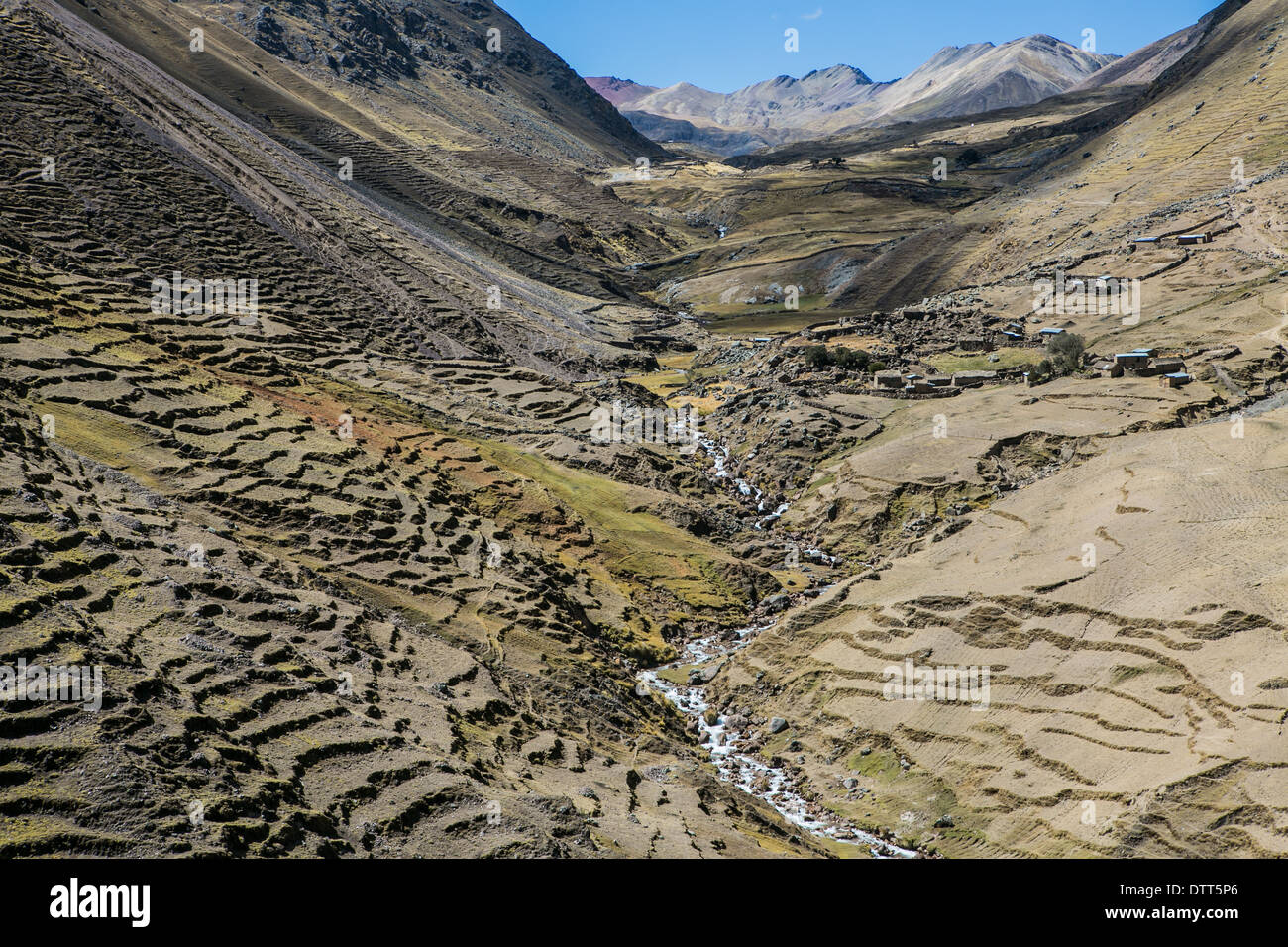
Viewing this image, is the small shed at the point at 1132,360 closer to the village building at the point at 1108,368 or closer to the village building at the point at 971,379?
the village building at the point at 1108,368

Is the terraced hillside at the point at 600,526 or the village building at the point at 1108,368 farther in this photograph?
the village building at the point at 1108,368

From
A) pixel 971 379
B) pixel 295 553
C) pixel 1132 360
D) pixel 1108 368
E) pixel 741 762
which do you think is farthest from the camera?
pixel 971 379

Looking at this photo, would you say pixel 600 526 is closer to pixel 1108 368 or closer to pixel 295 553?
pixel 295 553

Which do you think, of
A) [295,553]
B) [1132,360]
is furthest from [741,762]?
[1132,360]

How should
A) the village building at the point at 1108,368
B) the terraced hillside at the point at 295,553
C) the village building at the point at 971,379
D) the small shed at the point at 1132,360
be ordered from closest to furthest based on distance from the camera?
the terraced hillside at the point at 295,553
the small shed at the point at 1132,360
the village building at the point at 1108,368
the village building at the point at 971,379

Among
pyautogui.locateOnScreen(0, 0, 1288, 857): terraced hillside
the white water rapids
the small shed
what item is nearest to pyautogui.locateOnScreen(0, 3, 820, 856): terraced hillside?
pyautogui.locateOnScreen(0, 0, 1288, 857): terraced hillside

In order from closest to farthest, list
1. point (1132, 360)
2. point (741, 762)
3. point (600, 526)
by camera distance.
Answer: point (741, 762)
point (600, 526)
point (1132, 360)

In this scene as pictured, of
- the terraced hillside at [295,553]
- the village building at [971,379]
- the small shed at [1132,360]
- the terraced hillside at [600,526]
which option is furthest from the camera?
the village building at [971,379]

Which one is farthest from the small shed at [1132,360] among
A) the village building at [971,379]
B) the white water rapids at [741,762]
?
the white water rapids at [741,762]

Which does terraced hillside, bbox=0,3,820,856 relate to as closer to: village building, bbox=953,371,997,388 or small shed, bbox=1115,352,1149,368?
village building, bbox=953,371,997,388

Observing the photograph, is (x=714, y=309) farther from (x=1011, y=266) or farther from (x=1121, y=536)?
(x=1121, y=536)

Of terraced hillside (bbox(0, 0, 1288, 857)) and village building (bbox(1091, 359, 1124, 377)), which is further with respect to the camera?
village building (bbox(1091, 359, 1124, 377))
